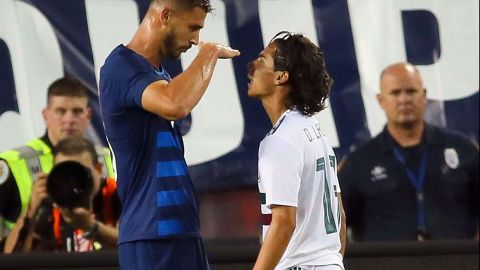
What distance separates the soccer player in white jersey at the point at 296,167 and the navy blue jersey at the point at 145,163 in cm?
28

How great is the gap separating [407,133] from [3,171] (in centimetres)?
200

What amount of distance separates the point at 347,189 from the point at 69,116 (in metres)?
1.40

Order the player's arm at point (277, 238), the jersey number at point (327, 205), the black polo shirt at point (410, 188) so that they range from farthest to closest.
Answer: the black polo shirt at point (410, 188)
the jersey number at point (327, 205)
the player's arm at point (277, 238)

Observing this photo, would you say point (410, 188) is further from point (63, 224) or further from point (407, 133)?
point (63, 224)

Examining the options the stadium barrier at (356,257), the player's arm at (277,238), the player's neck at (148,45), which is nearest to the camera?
the player's arm at (277,238)

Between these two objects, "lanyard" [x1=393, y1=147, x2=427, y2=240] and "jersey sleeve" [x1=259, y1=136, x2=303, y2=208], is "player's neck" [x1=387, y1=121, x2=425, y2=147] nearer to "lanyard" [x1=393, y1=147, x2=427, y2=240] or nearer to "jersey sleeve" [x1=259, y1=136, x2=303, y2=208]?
"lanyard" [x1=393, y1=147, x2=427, y2=240]

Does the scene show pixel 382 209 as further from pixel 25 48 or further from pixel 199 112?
pixel 25 48

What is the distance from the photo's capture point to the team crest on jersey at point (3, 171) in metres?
5.43

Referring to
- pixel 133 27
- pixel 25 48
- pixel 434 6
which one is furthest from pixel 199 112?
pixel 434 6

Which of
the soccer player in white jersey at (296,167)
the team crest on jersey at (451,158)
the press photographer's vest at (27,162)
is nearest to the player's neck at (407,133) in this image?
the team crest on jersey at (451,158)

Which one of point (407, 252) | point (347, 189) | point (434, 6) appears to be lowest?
point (407, 252)

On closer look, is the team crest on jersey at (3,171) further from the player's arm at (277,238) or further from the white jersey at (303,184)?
the player's arm at (277,238)

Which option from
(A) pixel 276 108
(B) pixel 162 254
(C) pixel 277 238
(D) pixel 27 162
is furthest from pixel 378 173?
(C) pixel 277 238

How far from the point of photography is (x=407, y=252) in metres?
5.72
